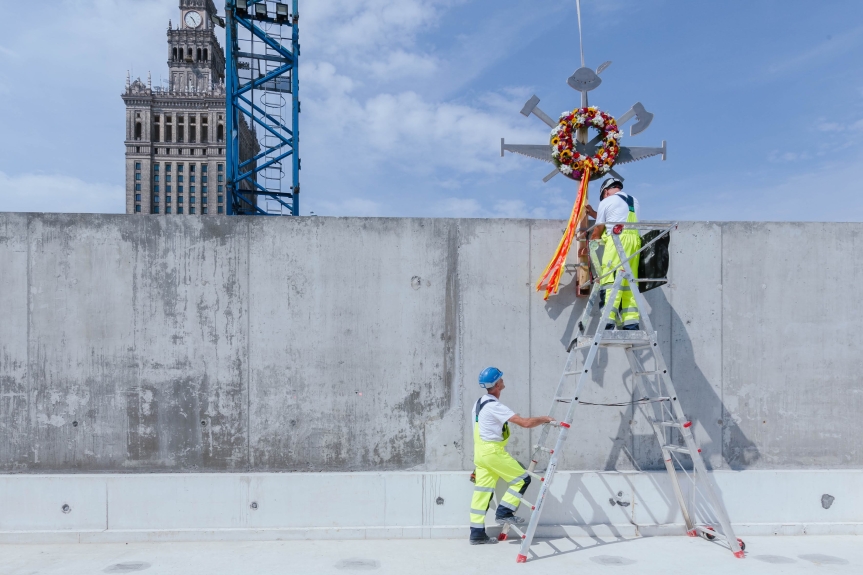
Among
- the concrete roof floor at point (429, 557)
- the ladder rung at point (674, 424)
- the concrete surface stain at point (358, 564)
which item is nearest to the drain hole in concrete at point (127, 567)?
the concrete roof floor at point (429, 557)

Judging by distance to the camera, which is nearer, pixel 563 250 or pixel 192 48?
pixel 563 250

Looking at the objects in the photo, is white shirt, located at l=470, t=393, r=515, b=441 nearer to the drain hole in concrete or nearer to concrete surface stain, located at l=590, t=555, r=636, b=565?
concrete surface stain, located at l=590, t=555, r=636, b=565

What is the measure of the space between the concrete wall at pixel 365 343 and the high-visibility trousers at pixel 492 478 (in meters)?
0.57

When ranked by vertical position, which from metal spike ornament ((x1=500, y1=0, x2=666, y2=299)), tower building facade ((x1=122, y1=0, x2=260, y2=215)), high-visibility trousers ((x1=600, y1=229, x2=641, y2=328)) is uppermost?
tower building facade ((x1=122, y1=0, x2=260, y2=215))

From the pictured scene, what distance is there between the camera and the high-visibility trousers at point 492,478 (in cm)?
544

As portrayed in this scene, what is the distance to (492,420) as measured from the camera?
546 centimetres

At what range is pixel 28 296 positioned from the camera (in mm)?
5922

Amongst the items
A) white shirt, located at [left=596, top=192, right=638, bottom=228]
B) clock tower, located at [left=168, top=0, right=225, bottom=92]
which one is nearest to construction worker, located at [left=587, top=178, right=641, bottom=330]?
white shirt, located at [left=596, top=192, right=638, bottom=228]

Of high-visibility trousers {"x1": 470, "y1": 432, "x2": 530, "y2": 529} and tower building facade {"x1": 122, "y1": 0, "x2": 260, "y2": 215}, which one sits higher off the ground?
tower building facade {"x1": 122, "y1": 0, "x2": 260, "y2": 215}

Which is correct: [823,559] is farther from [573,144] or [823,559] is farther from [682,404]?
[573,144]

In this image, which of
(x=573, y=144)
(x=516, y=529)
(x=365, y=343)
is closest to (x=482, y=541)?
(x=516, y=529)

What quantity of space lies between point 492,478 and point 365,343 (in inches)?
70.9

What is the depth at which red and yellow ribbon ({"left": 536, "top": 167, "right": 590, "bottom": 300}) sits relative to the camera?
5.90 m

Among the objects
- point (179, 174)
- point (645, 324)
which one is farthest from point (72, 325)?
point (179, 174)
